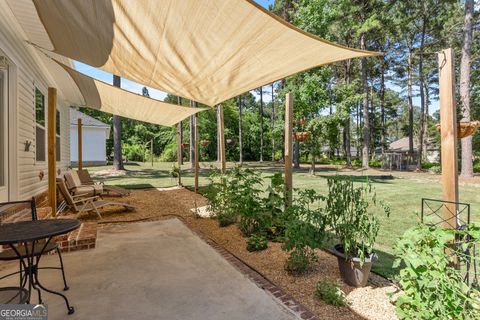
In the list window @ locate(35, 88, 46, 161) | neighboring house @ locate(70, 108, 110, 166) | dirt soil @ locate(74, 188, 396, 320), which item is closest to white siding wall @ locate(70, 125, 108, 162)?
neighboring house @ locate(70, 108, 110, 166)

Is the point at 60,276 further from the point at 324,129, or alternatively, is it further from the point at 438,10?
the point at 438,10

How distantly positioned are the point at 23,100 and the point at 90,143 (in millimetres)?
18355

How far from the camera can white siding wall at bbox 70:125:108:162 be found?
20.9 meters

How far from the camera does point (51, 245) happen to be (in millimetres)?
2389

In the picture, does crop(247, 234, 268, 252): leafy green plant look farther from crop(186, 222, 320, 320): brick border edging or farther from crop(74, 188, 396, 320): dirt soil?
crop(186, 222, 320, 320): brick border edging

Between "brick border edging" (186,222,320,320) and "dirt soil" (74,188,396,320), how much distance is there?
0.06 meters

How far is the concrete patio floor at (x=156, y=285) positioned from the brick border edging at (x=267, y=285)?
0.21 feet

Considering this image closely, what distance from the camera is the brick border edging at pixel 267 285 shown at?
2227 millimetres

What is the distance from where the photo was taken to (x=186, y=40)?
8.95 ft

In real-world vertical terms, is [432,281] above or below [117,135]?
below

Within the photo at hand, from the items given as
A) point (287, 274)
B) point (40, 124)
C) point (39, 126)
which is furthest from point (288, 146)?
point (40, 124)

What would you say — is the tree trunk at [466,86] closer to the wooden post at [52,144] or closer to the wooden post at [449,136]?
the wooden post at [449,136]

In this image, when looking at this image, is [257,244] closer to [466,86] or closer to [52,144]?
[52,144]

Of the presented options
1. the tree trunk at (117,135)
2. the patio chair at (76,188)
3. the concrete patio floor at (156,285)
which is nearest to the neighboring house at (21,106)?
the patio chair at (76,188)
